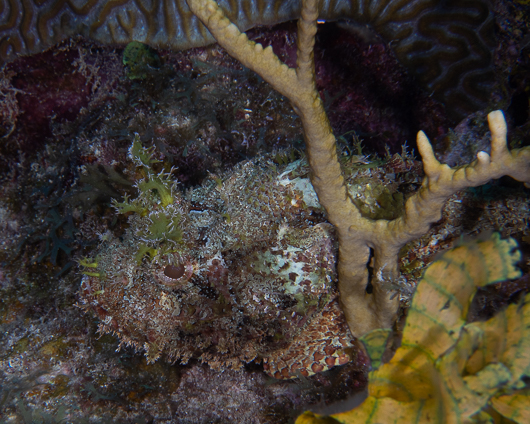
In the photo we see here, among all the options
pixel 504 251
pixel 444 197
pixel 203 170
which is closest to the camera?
pixel 504 251

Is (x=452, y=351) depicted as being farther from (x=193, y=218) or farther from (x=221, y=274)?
(x=193, y=218)

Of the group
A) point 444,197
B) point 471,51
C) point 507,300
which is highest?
point 471,51

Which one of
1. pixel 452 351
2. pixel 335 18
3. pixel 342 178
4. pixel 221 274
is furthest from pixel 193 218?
pixel 335 18

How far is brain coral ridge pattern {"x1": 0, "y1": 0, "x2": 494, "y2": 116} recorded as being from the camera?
3621mm

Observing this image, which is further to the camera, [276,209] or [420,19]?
[420,19]

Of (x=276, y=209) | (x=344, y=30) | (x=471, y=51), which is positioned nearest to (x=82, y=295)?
(x=276, y=209)

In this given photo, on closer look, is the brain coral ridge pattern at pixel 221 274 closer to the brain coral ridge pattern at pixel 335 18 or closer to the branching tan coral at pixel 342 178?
the branching tan coral at pixel 342 178

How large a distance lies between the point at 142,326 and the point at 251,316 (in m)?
0.81

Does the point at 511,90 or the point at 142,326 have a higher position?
the point at 511,90

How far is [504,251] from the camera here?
1479 mm

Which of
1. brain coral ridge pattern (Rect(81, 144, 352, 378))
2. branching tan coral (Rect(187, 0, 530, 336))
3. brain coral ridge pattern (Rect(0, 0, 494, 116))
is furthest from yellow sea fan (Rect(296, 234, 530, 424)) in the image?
brain coral ridge pattern (Rect(0, 0, 494, 116))

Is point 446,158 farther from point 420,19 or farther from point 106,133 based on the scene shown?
point 106,133

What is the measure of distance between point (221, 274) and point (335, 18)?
3.21m

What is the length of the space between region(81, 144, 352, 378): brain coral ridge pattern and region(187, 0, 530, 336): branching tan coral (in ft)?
0.80
